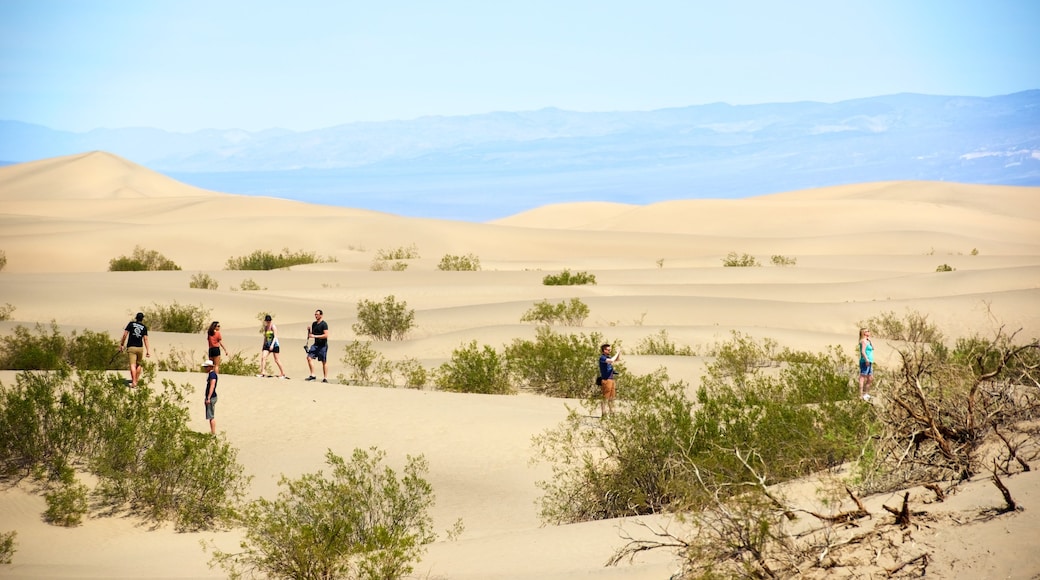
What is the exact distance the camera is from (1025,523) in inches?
282

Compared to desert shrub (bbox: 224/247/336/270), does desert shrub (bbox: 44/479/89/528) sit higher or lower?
lower

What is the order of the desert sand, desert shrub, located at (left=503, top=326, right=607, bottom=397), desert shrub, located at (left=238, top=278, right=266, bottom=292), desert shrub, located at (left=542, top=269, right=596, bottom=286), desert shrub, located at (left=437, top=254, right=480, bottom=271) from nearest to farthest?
the desert sand → desert shrub, located at (left=503, top=326, right=607, bottom=397) → desert shrub, located at (left=238, top=278, right=266, bottom=292) → desert shrub, located at (left=542, top=269, right=596, bottom=286) → desert shrub, located at (left=437, top=254, right=480, bottom=271)

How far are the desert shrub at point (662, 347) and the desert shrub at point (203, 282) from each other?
1971 cm

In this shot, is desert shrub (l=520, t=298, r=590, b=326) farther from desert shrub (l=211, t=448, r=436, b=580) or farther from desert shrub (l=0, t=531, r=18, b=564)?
desert shrub (l=0, t=531, r=18, b=564)

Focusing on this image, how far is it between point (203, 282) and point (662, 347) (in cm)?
2101

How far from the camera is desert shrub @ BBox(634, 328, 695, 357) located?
83.7ft

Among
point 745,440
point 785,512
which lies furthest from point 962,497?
point 745,440

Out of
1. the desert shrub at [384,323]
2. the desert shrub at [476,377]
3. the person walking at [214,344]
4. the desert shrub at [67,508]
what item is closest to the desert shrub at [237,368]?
the person walking at [214,344]

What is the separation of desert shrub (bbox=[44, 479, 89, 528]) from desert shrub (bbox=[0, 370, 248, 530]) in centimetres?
6

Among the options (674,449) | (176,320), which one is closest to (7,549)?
(674,449)

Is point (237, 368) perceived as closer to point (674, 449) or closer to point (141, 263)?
point (674, 449)

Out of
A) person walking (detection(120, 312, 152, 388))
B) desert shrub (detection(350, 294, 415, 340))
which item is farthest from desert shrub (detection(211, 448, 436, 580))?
desert shrub (detection(350, 294, 415, 340))

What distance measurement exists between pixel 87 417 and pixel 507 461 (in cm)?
606

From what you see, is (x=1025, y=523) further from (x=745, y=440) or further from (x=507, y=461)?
(x=507, y=461)
